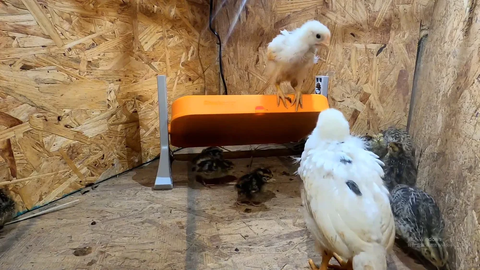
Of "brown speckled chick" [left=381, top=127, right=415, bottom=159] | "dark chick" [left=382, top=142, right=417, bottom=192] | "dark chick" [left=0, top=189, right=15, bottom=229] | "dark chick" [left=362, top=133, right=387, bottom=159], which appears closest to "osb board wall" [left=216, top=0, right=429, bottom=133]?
"brown speckled chick" [left=381, top=127, right=415, bottom=159]

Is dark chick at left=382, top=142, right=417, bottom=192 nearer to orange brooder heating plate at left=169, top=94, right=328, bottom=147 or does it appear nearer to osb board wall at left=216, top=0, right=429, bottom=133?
osb board wall at left=216, top=0, right=429, bottom=133

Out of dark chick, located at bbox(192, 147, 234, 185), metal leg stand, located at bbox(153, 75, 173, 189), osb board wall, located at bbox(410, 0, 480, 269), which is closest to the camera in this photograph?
osb board wall, located at bbox(410, 0, 480, 269)

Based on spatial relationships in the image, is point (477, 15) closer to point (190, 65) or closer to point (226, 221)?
point (226, 221)

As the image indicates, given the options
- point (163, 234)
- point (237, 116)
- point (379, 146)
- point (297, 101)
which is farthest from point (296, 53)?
point (163, 234)

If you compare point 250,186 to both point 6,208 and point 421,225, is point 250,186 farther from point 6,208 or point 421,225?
point 6,208

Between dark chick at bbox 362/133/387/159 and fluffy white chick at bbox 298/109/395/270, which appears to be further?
dark chick at bbox 362/133/387/159

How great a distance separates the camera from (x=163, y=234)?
128 cm

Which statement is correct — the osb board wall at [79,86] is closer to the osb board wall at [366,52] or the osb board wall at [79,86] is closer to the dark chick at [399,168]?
Answer: the osb board wall at [366,52]

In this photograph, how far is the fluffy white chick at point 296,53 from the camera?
1.54 metres

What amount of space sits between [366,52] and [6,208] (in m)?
2.12

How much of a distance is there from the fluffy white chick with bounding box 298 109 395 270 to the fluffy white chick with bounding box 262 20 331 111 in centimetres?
56

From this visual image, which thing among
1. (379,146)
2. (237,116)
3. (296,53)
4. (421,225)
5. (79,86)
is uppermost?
(296,53)

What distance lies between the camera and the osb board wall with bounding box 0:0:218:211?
4.50 ft

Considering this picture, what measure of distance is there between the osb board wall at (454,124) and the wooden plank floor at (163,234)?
0.87 feet
